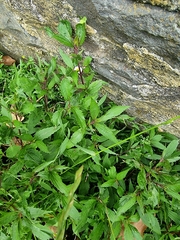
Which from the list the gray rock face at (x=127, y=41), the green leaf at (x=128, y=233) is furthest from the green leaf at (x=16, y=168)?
the gray rock face at (x=127, y=41)

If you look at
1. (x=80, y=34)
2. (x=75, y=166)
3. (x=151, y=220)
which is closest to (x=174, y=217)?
(x=151, y=220)

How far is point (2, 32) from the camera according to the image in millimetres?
2518

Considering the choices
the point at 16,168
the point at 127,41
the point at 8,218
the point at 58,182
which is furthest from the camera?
the point at 127,41

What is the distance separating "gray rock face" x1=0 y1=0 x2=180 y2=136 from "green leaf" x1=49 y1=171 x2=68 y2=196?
30.1 inches

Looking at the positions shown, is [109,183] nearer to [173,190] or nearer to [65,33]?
[173,190]

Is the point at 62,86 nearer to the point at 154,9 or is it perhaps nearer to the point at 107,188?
the point at 154,9

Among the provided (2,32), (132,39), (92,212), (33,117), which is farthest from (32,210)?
(2,32)

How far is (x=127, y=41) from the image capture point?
1824mm

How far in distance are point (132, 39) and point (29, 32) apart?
2.81ft

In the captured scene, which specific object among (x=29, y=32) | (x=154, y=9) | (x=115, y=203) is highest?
(x=154, y=9)

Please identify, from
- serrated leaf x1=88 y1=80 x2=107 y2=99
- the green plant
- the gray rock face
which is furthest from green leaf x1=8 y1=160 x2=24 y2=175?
the gray rock face

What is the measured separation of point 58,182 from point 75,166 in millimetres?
363

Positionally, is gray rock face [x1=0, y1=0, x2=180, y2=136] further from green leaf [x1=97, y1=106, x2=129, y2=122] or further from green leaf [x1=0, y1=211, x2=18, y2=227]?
green leaf [x1=0, y1=211, x2=18, y2=227]

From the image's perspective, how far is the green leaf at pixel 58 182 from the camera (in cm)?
158
